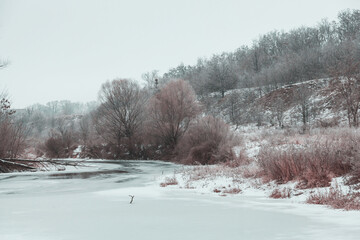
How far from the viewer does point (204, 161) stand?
23516 millimetres

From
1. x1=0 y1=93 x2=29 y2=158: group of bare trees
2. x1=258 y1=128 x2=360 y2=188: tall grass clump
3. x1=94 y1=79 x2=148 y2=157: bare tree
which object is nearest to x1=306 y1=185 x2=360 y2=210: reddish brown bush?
x1=258 y1=128 x2=360 y2=188: tall grass clump

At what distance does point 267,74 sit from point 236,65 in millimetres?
26134

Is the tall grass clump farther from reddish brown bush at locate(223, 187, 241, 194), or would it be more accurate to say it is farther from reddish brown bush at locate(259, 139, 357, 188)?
reddish brown bush at locate(223, 187, 241, 194)

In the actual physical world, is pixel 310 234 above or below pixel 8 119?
below

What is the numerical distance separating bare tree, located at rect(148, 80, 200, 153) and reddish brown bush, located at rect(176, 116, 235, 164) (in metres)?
6.95

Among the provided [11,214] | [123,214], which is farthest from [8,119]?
[123,214]

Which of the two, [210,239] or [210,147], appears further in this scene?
[210,147]

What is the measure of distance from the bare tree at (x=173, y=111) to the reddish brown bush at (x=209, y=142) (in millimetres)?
6948

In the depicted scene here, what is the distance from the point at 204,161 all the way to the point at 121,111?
18.3 metres

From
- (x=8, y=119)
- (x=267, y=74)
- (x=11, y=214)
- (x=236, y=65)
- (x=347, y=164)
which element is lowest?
(x=11, y=214)

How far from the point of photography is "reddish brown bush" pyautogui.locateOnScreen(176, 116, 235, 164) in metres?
21.7

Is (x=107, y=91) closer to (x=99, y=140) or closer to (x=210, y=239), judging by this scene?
(x=99, y=140)

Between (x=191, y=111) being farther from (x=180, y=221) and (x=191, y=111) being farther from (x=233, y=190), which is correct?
(x=180, y=221)

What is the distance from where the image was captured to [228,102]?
201ft
